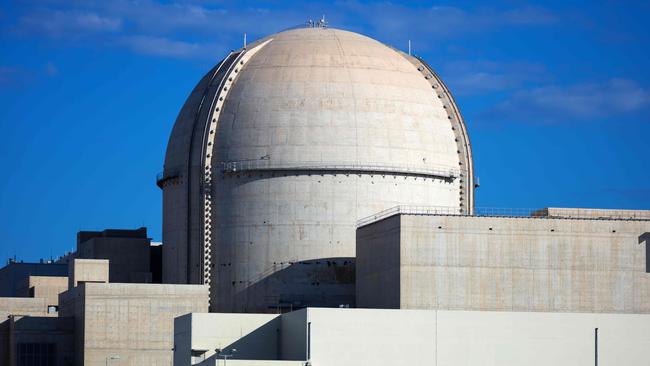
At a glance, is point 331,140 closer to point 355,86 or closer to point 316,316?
point 355,86

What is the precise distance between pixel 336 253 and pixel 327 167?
5085 mm

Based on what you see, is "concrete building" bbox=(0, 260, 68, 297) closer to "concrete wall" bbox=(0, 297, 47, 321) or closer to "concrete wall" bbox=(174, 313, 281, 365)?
"concrete wall" bbox=(0, 297, 47, 321)

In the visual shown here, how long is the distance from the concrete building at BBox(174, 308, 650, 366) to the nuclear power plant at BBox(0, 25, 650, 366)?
8cm

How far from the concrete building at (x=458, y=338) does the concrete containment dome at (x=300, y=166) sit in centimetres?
1061

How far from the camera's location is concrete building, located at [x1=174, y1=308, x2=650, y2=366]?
87.4 meters

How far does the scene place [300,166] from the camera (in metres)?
101

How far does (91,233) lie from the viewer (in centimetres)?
12181

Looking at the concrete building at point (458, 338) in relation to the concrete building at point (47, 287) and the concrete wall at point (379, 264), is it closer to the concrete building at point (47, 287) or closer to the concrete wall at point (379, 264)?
the concrete wall at point (379, 264)

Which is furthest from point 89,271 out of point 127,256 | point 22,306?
point 22,306

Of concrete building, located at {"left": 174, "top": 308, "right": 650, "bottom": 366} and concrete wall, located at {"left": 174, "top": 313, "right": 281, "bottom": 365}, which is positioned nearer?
concrete building, located at {"left": 174, "top": 308, "right": 650, "bottom": 366}

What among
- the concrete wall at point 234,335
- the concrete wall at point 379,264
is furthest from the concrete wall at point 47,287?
the concrete wall at point 379,264

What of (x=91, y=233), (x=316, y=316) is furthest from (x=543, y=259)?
(x=91, y=233)

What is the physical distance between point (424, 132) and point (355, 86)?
4.99 metres

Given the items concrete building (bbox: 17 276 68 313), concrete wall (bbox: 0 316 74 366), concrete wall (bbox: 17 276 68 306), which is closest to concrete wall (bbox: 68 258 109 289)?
concrete wall (bbox: 0 316 74 366)
